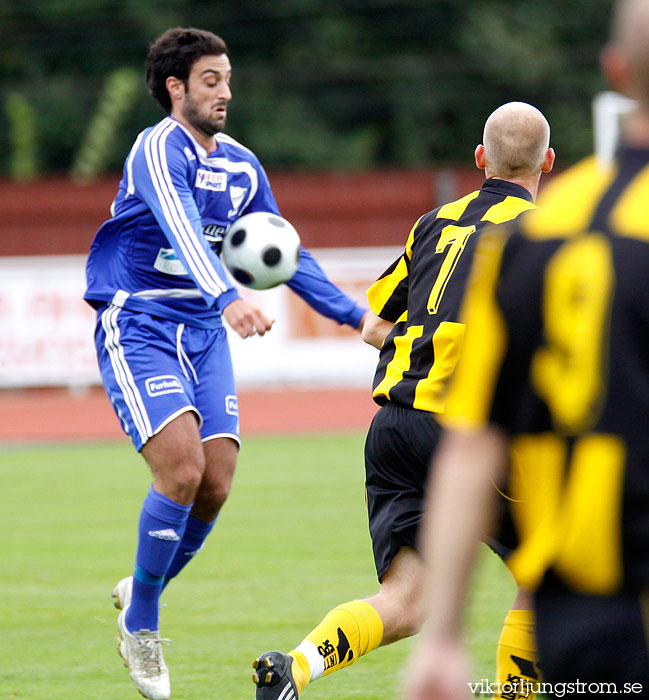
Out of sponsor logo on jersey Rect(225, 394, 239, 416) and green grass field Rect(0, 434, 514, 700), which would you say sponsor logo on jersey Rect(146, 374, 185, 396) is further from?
green grass field Rect(0, 434, 514, 700)

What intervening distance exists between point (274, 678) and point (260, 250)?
6.48ft

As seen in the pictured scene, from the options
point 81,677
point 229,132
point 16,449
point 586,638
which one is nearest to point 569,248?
point 586,638

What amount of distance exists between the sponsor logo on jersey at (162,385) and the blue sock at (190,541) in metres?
0.66

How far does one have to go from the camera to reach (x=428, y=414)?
3.99m

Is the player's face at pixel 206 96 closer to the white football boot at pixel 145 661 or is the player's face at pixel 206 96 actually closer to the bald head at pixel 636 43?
the white football boot at pixel 145 661

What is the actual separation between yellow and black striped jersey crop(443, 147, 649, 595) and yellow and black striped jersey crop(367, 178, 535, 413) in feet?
6.20

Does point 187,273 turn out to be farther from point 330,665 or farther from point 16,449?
point 16,449

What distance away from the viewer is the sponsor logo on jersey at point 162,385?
4945 mm

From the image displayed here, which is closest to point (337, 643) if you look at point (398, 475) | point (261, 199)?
point (398, 475)

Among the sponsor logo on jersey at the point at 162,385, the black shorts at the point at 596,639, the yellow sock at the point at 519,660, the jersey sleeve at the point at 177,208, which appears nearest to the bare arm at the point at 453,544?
the black shorts at the point at 596,639

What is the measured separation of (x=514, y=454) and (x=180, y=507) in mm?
2947

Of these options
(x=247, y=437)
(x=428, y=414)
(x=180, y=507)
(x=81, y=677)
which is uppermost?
(x=428, y=414)

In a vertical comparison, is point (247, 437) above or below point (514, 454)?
below

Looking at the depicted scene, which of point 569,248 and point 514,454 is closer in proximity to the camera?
point 569,248
